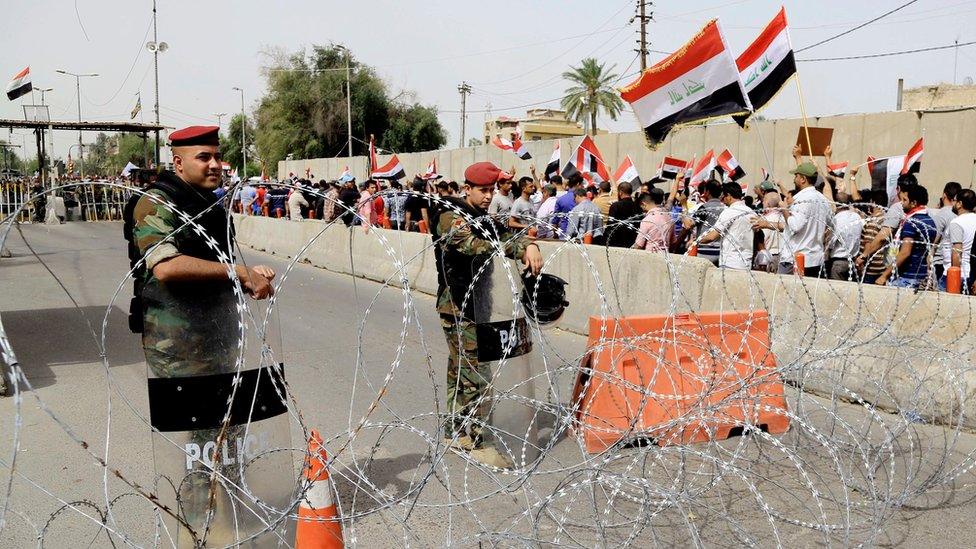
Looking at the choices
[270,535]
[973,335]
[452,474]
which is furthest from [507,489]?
[973,335]

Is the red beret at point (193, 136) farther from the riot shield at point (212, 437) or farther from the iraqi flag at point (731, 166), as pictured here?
the iraqi flag at point (731, 166)

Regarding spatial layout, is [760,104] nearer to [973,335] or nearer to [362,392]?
[973,335]

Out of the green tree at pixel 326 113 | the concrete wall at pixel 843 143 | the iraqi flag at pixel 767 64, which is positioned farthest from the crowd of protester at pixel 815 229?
the green tree at pixel 326 113

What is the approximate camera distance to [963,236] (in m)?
7.44

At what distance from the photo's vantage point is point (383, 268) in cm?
1376

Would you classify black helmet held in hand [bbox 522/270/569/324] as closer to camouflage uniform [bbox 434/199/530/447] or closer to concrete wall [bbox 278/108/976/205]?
camouflage uniform [bbox 434/199/530/447]

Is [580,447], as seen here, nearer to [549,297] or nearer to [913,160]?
[549,297]

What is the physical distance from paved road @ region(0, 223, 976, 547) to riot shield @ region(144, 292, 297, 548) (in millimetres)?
133

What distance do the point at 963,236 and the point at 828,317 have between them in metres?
1.93

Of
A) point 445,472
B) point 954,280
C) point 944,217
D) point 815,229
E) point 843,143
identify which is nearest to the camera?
point 445,472

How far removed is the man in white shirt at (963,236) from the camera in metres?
7.36

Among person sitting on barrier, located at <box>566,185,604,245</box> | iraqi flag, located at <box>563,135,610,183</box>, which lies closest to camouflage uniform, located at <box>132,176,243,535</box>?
person sitting on barrier, located at <box>566,185,604,245</box>

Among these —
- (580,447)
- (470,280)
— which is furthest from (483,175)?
(580,447)

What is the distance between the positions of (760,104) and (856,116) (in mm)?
8221
